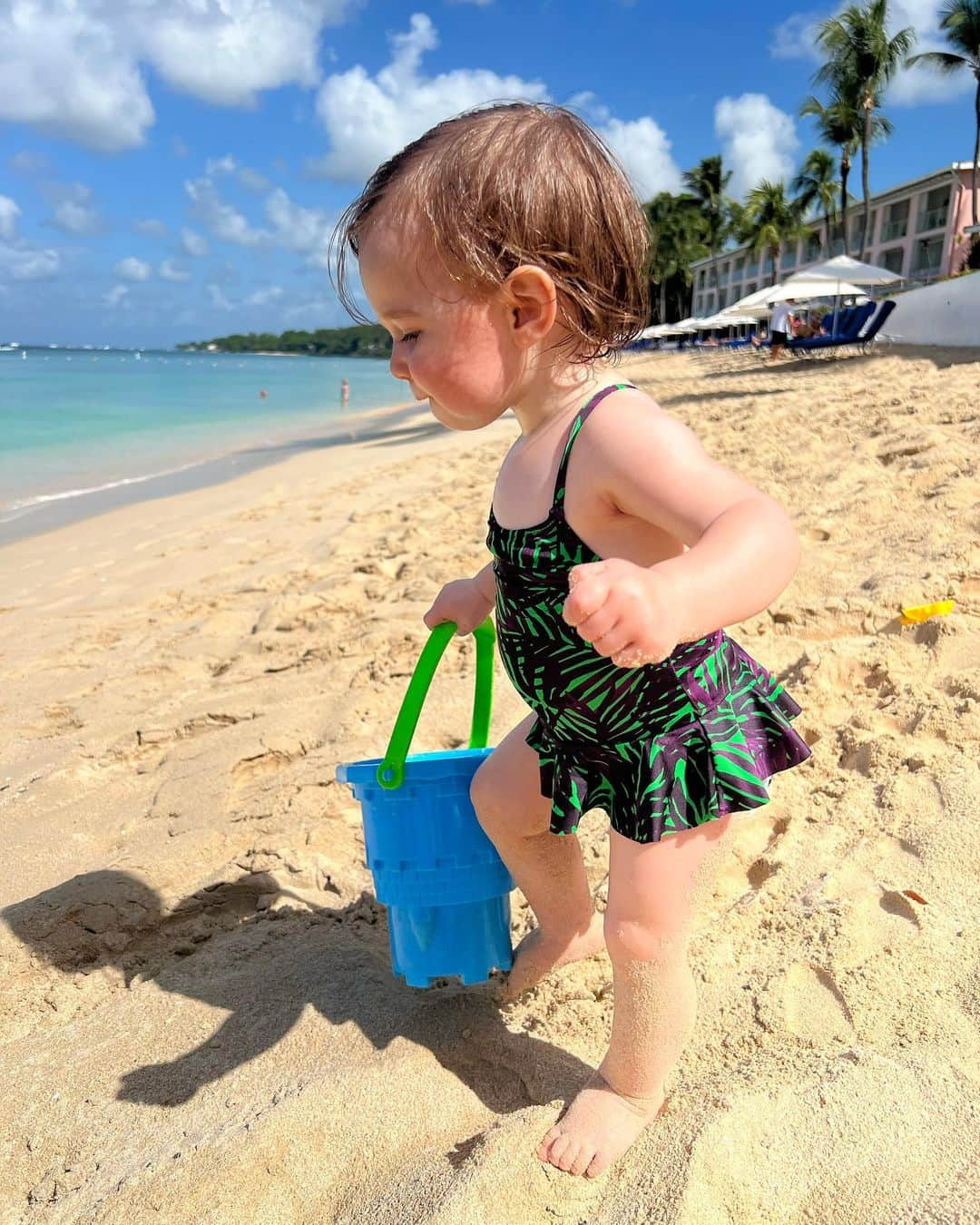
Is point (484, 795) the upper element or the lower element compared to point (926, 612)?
upper

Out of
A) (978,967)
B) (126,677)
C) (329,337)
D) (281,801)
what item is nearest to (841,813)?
(978,967)

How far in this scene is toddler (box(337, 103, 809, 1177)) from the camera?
1340 mm

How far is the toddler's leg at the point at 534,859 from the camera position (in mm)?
1567

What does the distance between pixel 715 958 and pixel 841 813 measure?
0.48 m

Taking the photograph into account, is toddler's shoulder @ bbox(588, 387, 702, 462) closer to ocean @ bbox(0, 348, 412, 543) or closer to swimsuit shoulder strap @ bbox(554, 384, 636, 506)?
swimsuit shoulder strap @ bbox(554, 384, 636, 506)

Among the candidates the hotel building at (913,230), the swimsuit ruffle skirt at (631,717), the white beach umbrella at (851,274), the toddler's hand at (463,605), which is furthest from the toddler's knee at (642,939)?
the hotel building at (913,230)

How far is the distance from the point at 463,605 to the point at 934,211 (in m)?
44.2

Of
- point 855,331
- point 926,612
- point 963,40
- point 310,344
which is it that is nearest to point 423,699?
point 926,612

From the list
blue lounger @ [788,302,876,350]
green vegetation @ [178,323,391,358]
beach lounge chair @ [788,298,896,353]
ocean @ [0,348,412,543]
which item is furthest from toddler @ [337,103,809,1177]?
green vegetation @ [178,323,391,358]

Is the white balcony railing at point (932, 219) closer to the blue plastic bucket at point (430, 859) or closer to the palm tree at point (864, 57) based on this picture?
the palm tree at point (864, 57)

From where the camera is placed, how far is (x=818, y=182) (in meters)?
44.3

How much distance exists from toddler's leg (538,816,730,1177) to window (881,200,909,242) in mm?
46136

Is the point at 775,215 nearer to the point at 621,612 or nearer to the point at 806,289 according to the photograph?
the point at 806,289

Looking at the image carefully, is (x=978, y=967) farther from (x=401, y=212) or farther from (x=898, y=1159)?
(x=401, y=212)
